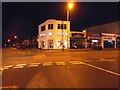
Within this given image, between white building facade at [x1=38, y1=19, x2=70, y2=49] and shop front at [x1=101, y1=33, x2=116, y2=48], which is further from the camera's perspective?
shop front at [x1=101, y1=33, x2=116, y2=48]

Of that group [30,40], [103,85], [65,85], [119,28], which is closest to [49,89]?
[65,85]

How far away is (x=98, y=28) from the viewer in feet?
336

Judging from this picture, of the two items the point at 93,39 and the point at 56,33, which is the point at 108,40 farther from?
the point at 56,33

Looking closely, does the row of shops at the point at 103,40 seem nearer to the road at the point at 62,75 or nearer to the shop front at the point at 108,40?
the shop front at the point at 108,40

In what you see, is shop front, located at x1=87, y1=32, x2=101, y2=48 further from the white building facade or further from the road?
the road

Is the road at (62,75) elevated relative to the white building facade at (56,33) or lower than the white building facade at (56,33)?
lower

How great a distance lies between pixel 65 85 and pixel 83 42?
218 feet

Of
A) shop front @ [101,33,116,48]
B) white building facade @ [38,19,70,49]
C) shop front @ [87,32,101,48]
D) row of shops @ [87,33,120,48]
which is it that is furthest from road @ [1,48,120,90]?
shop front @ [101,33,116,48]

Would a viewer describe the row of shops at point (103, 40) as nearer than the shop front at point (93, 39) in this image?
No

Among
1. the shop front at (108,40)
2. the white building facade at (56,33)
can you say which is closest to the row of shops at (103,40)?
the shop front at (108,40)

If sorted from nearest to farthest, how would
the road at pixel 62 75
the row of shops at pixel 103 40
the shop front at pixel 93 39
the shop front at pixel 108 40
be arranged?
the road at pixel 62 75 → the shop front at pixel 93 39 → the row of shops at pixel 103 40 → the shop front at pixel 108 40

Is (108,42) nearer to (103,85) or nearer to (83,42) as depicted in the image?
(83,42)

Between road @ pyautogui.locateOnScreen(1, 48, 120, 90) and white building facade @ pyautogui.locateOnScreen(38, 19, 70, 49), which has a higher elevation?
white building facade @ pyautogui.locateOnScreen(38, 19, 70, 49)

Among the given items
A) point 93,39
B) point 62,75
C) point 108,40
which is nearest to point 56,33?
point 93,39
